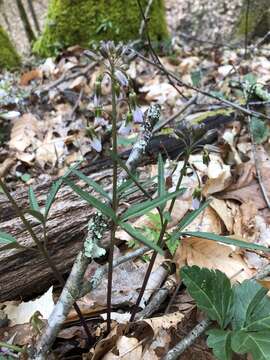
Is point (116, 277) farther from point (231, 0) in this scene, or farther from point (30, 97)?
point (231, 0)

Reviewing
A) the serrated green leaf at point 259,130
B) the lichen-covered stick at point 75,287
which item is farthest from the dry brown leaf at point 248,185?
the lichen-covered stick at point 75,287

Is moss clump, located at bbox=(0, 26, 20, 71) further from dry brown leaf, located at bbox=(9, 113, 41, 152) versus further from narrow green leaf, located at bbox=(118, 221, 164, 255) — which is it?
narrow green leaf, located at bbox=(118, 221, 164, 255)

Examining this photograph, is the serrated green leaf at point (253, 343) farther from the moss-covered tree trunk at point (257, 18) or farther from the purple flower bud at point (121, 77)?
the moss-covered tree trunk at point (257, 18)

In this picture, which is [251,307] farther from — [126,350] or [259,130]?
[259,130]

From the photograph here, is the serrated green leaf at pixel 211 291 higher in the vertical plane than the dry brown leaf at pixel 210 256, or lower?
higher

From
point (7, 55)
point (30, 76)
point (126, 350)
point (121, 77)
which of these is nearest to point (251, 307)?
point (126, 350)

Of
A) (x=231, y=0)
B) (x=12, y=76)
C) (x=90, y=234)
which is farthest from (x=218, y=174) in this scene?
(x=231, y=0)
